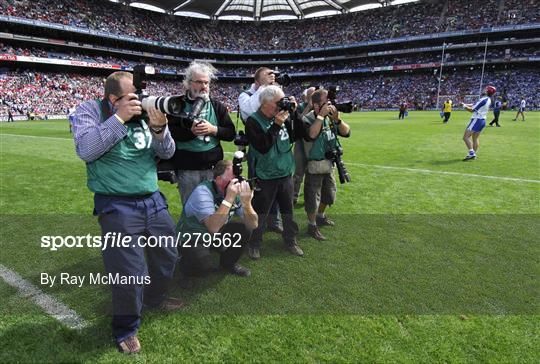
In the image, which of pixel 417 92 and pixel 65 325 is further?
pixel 417 92

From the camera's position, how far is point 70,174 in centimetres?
805

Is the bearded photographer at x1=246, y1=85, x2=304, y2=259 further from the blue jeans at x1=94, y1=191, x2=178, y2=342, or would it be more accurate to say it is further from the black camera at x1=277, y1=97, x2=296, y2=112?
the blue jeans at x1=94, y1=191, x2=178, y2=342

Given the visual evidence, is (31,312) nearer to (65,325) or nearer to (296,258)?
(65,325)

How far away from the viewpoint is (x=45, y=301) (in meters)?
2.98

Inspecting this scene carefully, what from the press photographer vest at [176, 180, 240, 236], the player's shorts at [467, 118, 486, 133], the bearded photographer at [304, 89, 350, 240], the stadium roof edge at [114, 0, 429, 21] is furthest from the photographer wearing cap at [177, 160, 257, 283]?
the stadium roof edge at [114, 0, 429, 21]

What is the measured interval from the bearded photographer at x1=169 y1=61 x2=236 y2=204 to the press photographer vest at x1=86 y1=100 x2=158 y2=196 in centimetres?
56

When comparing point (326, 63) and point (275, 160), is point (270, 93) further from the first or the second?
point (326, 63)

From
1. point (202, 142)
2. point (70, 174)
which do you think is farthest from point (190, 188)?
point (70, 174)

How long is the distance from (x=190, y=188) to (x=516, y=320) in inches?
127

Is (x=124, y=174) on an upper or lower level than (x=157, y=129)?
lower

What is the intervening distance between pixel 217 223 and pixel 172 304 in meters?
0.84

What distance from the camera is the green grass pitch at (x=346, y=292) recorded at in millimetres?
2420

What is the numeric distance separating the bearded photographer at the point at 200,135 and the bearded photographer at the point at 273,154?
0.34 m

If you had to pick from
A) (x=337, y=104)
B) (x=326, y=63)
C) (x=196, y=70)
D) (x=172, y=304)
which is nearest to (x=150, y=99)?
(x=196, y=70)
